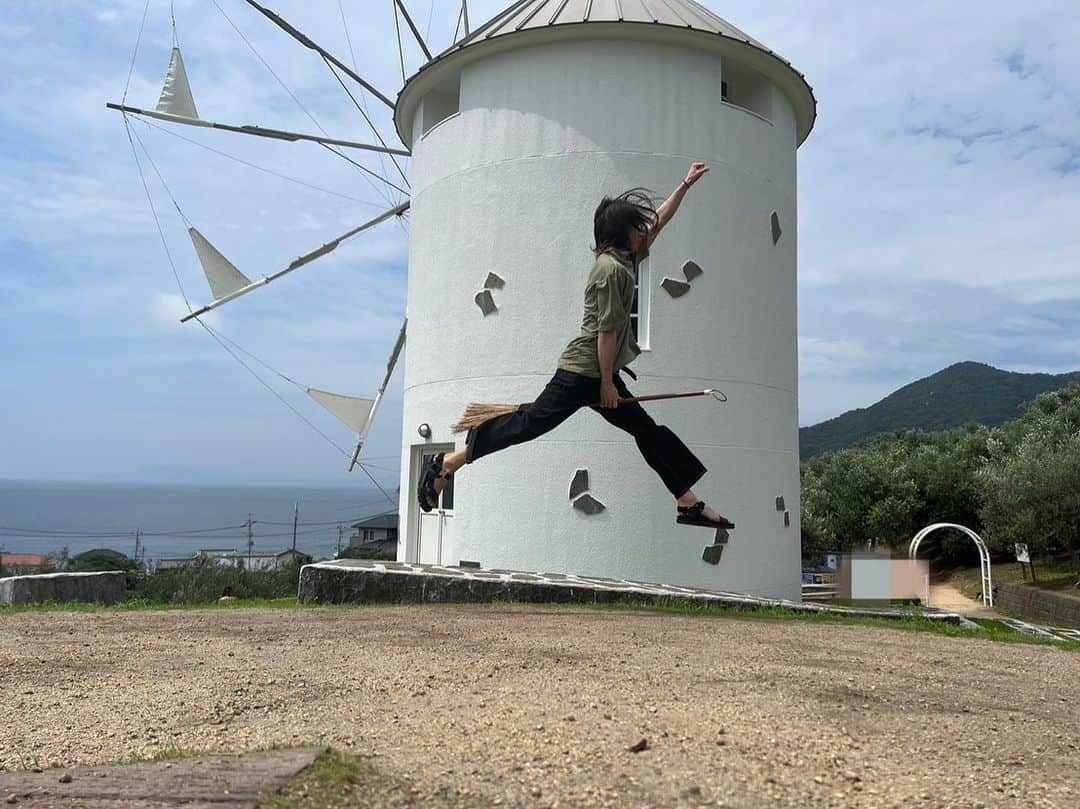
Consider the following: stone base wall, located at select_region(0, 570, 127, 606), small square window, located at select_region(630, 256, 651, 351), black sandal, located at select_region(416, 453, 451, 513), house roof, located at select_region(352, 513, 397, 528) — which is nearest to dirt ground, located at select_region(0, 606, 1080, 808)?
black sandal, located at select_region(416, 453, 451, 513)

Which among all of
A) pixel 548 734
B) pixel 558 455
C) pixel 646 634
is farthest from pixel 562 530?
pixel 548 734

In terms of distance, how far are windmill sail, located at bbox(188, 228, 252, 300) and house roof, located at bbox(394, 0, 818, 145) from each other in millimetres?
5351

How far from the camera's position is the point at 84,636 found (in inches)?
293

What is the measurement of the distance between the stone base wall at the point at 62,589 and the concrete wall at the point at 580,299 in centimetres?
455

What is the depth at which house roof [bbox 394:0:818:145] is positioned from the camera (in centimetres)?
1296

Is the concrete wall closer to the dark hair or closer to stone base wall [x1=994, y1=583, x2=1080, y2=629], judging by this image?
stone base wall [x1=994, y1=583, x2=1080, y2=629]

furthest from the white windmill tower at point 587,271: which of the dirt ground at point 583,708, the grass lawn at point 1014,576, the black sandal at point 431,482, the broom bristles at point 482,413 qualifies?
the grass lawn at point 1014,576

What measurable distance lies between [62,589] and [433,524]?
203 inches

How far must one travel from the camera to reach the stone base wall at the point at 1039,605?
15.0m

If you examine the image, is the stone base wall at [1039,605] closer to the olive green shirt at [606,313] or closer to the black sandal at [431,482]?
the olive green shirt at [606,313]

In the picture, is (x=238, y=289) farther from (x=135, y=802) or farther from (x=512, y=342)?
(x=135, y=802)

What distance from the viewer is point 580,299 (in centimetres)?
1289

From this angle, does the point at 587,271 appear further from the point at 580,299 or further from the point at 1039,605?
the point at 1039,605

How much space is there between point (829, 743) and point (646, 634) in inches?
133
